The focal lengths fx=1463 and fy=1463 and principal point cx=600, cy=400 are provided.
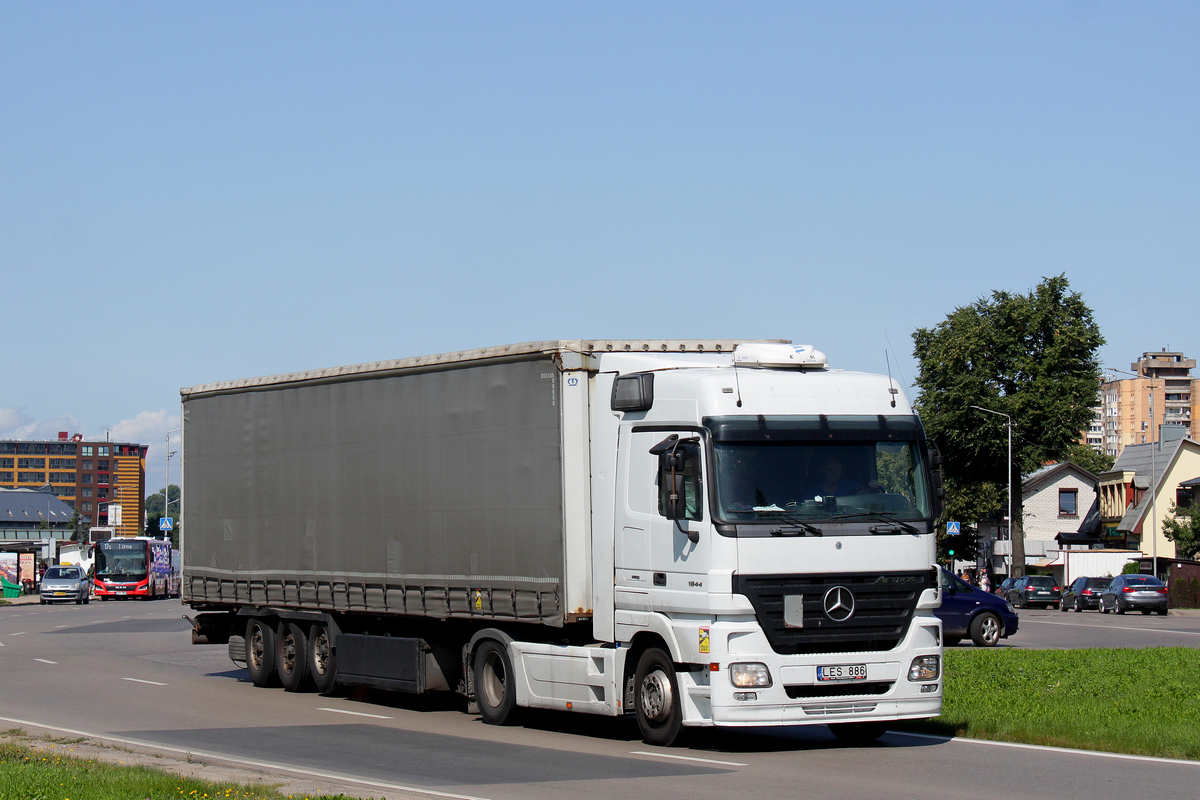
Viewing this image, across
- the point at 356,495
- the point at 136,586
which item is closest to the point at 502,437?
the point at 356,495

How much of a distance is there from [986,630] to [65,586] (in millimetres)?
46584

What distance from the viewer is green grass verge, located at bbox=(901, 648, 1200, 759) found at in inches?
523

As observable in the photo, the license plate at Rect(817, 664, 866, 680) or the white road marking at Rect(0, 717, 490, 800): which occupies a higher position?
the license plate at Rect(817, 664, 866, 680)

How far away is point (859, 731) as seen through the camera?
14.0 m

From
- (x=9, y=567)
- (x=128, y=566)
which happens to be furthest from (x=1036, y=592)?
(x=9, y=567)

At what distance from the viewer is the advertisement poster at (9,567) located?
2960 inches

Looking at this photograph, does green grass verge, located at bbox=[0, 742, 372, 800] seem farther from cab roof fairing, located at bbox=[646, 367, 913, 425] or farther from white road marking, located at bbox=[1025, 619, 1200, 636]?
white road marking, located at bbox=[1025, 619, 1200, 636]

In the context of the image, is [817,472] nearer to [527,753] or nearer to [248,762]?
[527,753]

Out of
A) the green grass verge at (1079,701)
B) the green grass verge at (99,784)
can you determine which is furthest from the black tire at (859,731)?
the green grass verge at (99,784)

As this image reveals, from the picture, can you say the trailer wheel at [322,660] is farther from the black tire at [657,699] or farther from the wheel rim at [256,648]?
the black tire at [657,699]

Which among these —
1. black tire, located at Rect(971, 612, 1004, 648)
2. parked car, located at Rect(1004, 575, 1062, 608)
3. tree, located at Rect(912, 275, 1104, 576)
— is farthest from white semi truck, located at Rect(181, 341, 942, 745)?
tree, located at Rect(912, 275, 1104, 576)

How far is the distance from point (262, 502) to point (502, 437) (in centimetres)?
581

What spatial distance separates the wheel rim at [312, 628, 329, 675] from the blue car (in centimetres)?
1492

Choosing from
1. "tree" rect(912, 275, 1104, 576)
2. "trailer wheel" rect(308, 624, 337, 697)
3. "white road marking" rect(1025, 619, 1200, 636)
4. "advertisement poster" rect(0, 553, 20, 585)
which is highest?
"tree" rect(912, 275, 1104, 576)
